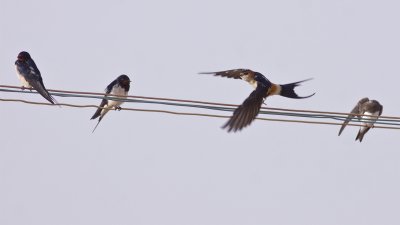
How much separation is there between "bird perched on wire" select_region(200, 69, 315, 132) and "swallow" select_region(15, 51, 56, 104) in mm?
1828

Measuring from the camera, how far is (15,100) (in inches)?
349

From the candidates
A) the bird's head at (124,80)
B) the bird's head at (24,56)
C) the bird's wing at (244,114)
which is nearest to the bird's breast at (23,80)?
the bird's head at (24,56)

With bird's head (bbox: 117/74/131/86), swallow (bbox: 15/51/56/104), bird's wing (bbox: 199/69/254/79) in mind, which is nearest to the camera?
bird's wing (bbox: 199/69/254/79)

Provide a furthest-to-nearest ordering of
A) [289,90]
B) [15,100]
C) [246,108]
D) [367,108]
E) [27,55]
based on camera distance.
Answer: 1. [367,108]
2. [27,55]
3. [289,90]
4. [246,108]
5. [15,100]

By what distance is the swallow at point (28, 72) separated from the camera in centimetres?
1144

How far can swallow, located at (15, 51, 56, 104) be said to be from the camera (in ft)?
37.5

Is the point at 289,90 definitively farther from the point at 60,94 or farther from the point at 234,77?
the point at 60,94

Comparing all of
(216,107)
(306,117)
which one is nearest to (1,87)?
(216,107)

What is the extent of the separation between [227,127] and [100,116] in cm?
470

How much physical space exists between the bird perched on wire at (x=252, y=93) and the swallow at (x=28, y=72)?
6.00 feet

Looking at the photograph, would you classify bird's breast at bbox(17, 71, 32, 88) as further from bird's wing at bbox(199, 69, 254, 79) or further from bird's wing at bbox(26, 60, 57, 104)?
bird's wing at bbox(199, 69, 254, 79)

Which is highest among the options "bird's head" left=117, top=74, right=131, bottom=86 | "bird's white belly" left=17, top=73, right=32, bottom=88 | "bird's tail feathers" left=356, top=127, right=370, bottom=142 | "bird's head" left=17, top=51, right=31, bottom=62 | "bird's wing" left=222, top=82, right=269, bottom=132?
"bird's head" left=17, top=51, right=31, bottom=62

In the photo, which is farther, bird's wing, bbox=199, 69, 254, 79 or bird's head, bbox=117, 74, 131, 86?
bird's head, bbox=117, 74, 131, 86

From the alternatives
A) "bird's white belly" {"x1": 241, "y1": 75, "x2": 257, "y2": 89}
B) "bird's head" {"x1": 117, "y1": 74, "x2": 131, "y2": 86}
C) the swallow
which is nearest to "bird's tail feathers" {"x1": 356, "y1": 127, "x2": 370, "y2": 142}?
"bird's white belly" {"x1": 241, "y1": 75, "x2": 257, "y2": 89}
